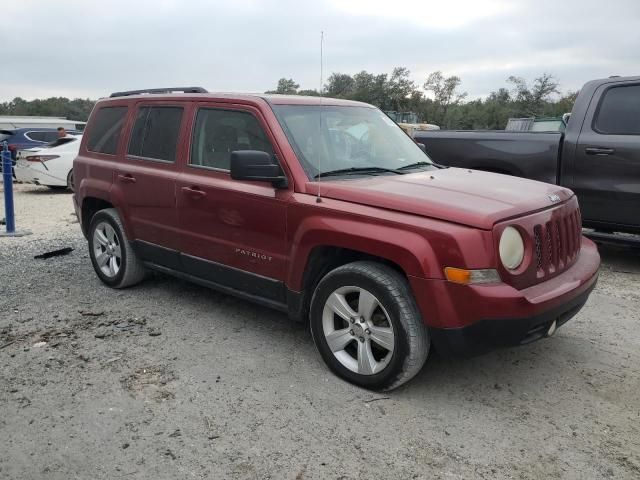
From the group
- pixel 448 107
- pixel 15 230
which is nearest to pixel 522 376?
pixel 15 230

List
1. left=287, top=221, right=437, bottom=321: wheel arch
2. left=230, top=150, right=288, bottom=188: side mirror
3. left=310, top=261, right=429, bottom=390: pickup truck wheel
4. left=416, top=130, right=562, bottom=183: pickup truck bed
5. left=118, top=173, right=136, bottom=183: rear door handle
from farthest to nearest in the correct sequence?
1. left=416, top=130, right=562, bottom=183: pickup truck bed
2. left=118, top=173, right=136, bottom=183: rear door handle
3. left=230, top=150, right=288, bottom=188: side mirror
4. left=310, top=261, right=429, bottom=390: pickup truck wheel
5. left=287, top=221, right=437, bottom=321: wheel arch

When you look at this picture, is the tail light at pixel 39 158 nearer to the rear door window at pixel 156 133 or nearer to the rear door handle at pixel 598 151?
the rear door window at pixel 156 133

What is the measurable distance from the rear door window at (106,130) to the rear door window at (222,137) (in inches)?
46.1

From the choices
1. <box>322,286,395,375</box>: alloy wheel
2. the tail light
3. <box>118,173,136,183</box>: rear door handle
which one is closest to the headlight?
<box>322,286,395,375</box>: alloy wheel

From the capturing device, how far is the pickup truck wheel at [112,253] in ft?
17.1

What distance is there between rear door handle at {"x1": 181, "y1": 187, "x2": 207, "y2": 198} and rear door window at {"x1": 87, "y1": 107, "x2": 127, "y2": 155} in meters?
1.24

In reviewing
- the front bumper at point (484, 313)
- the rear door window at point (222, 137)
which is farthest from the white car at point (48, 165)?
the front bumper at point (484, 313)

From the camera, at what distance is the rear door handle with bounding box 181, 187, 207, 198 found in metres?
4.23

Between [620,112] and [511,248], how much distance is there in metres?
3.91

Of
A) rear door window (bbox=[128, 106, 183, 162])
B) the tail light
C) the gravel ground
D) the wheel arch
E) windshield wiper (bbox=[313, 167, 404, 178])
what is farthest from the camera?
the tail light

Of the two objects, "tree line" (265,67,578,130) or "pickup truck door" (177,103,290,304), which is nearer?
"pickup truck door" (177,103,290,304)

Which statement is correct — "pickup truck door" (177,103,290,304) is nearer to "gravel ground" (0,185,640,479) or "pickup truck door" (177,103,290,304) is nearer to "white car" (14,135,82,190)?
"gravel ground" (0,185,640,479)

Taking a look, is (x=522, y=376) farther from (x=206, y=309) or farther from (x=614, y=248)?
(x=614, y=248)

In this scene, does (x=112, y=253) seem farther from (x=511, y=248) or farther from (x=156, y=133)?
(x=511, y=248)
